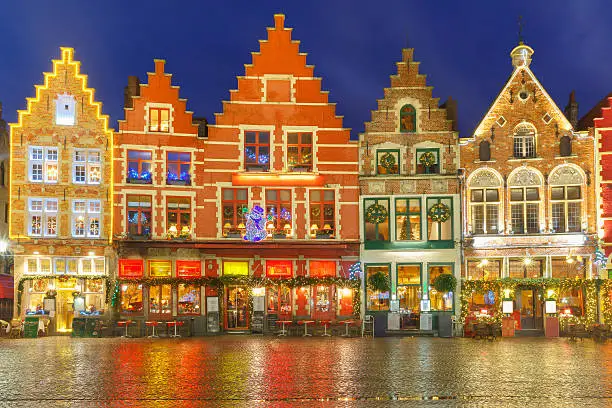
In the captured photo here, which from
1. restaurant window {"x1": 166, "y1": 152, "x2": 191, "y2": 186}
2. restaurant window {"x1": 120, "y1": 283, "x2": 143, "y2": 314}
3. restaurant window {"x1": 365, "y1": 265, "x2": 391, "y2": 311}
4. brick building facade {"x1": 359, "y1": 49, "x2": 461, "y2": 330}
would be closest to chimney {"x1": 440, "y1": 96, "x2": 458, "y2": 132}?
brick building facade {"x1": 359, "y1": 49, "x2": 461, "y2": 330}

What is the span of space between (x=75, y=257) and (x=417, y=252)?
15325 mm

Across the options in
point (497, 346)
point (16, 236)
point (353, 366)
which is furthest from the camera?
point (16, 236)

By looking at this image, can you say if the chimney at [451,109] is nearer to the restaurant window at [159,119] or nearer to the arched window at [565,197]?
the arched window at [565,197]

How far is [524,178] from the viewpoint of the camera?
111 feet

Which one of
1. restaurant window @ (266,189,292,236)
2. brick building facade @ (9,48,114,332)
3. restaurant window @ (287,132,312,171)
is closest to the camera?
brick building facade @ (9,48,114,332)

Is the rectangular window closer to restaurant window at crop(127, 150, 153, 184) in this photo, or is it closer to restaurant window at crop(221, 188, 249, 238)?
restaurant window at crop(221, 188, 249, 238)

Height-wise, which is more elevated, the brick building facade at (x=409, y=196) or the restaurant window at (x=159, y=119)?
the restaurant window at (x=159, y=119)

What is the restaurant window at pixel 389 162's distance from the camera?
34.7 metres

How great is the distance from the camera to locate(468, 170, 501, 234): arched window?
34.0m

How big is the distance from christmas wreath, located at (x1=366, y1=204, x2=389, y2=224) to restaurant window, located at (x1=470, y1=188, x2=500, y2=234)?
13.1ft

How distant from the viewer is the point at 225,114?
34656mm

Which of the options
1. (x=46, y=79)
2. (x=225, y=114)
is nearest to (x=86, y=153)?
(x=46, y=79)

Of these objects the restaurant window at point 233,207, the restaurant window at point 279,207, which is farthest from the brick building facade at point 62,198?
the restaurant window at point 279,207

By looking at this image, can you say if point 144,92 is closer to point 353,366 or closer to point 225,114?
point 225,114
